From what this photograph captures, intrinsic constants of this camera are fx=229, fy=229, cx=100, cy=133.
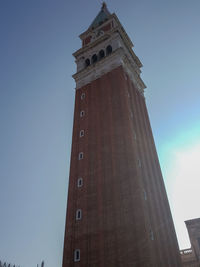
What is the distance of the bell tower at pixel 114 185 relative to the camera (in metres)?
16.8

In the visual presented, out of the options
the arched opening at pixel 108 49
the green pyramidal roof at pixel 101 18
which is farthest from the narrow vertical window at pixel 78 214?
→ the green pyramidal roof at pixel 101 18

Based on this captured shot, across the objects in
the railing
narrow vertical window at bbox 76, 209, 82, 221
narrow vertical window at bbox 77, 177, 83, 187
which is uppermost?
narrow vertical window at bbox 77, 177, 83, 187

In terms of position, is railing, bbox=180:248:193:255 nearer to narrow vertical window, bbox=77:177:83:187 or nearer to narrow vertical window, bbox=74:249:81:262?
narrow vertical window, bbox=74:249:81:262

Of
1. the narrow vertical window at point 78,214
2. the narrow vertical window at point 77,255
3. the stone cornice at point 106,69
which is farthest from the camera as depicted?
the stone cornice at point 106,69

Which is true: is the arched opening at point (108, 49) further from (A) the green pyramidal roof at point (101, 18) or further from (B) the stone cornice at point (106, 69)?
(A) the green pyramidal roof at point (101, 18)

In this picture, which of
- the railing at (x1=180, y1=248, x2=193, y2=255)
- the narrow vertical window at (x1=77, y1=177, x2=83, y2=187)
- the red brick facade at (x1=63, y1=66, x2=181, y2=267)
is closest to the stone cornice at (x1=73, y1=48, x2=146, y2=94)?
the red brick facade at (x1=63, y1=66, x2=181, y2=267)

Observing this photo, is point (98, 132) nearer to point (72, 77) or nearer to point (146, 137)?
point (146, 137)

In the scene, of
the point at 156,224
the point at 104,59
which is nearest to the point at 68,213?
the point at 156,224

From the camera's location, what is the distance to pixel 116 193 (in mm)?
19297

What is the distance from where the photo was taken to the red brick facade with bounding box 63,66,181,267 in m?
16.7

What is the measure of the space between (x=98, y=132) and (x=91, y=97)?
6.74 meters

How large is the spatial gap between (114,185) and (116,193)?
804mm

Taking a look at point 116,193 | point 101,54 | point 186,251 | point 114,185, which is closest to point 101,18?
point 101,54

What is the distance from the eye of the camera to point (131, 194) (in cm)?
1852
